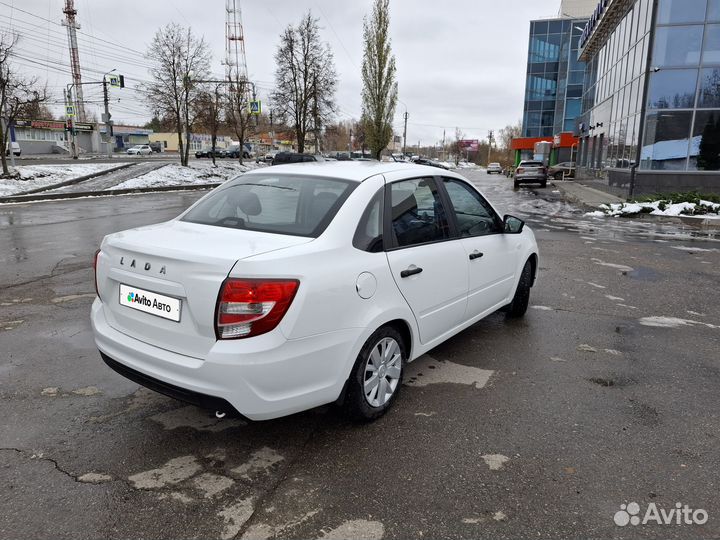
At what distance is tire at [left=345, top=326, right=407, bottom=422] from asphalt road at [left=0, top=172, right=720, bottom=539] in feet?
0.39

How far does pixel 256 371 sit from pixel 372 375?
880 millimetres

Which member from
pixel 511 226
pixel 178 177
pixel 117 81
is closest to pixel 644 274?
pixel 511 226

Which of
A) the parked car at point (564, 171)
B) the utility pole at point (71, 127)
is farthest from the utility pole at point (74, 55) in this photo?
the parked car at point (564, 171)

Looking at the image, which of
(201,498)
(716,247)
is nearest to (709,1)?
(716,247)

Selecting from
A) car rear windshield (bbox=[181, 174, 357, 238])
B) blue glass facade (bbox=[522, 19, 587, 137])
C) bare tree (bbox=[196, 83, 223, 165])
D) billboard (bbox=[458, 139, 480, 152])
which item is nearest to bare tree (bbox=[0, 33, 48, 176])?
bare tree (bbox=[196, 83, 223, 165])

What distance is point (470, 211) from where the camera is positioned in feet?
14.6

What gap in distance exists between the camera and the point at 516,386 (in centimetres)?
387

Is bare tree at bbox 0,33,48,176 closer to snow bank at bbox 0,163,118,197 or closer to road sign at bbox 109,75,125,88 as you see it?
snow bank at bbox 0,163,118,197

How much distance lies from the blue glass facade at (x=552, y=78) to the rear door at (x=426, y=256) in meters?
55.1

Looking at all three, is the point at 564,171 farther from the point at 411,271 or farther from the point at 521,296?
the point at 411,271

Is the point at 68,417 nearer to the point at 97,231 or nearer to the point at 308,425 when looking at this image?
the point at 308,425

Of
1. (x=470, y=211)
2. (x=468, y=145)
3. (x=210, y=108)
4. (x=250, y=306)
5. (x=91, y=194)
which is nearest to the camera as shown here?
(x=250, y=306)

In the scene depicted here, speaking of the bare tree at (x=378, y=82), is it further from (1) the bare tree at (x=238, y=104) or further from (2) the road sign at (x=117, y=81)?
(2) the road sign at (x=117, y=81)

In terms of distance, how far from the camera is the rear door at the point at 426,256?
3.36 meters
